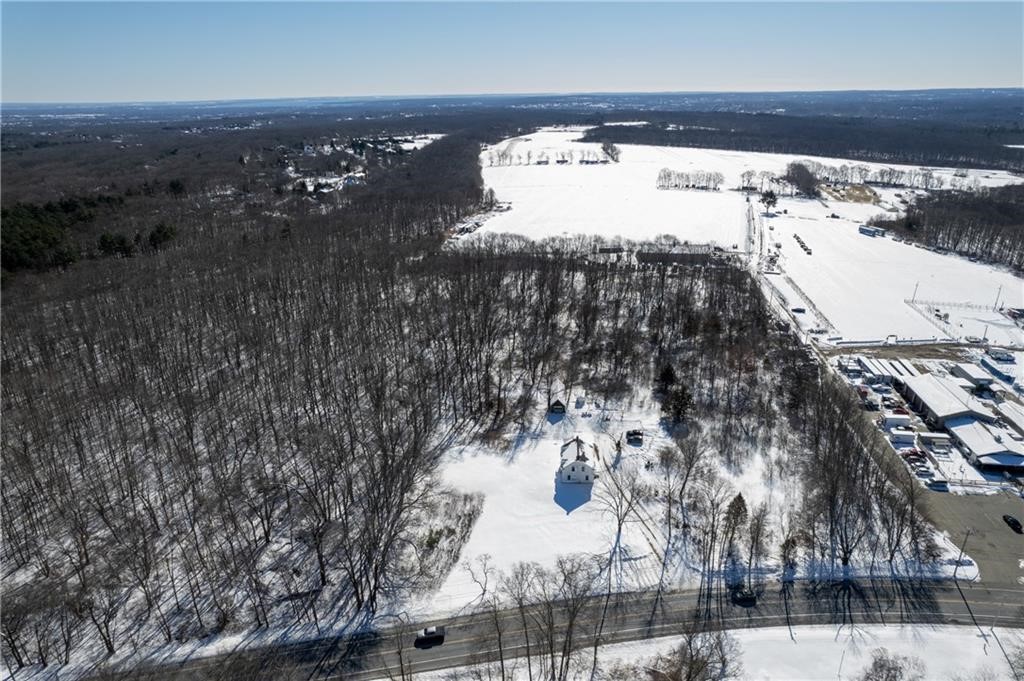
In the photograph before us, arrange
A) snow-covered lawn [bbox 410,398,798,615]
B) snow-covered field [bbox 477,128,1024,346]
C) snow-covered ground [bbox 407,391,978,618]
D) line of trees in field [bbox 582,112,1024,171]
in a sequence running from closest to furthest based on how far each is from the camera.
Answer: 1. snow-covered ground [bbox 407,391,978,618]
2. snow-covered lawn [bbox 410,398,798,615]
3. snow-covered field [bbox 477,128,1024,346]
4. line of trees in field [bbox 582,112,1024,171]

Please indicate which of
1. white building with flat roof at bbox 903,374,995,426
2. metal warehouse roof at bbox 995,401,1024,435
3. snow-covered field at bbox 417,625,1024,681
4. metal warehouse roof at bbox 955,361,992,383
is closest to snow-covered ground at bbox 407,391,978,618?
snow-covered field at bbox 417,625,1024,681

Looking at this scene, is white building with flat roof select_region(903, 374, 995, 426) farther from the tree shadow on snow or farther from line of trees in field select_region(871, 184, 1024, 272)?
line of trees in field select_region(871, 184, 1024, 272)

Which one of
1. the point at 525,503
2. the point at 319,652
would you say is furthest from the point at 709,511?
the point at 319,652

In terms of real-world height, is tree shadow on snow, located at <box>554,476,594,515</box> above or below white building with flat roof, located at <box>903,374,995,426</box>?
below

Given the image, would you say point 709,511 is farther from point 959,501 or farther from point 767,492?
point 959,501

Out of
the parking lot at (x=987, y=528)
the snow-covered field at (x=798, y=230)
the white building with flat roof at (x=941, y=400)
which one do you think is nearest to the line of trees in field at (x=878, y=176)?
the snow-covered field at (x=798, y=230)

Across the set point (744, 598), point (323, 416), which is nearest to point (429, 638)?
point (744, 598)

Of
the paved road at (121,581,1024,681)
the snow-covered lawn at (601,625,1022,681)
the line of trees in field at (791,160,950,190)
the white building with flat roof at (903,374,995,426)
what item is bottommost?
the snow-covered lawn at (601,625,1022,681)
